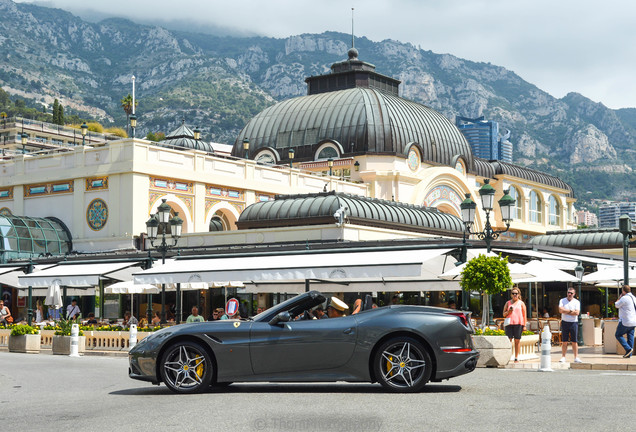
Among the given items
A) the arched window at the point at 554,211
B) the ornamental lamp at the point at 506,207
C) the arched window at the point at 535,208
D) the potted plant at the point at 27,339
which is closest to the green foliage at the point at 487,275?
the ornamental lamp at the point at 506,207

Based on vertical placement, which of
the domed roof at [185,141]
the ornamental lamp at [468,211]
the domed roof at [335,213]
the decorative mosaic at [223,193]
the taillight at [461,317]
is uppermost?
the domed roof at [185,141]

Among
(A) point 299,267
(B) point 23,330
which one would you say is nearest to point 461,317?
(A) point 299,267

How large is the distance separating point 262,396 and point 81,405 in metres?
2.32

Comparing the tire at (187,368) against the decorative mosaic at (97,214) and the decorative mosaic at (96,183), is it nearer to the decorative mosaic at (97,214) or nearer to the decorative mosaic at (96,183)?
the decorative mosaic at (97,214)

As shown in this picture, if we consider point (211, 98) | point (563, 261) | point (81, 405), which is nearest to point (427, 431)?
point (81, 405)

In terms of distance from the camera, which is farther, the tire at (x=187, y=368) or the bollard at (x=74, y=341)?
the bollard at (x=74, y=341)

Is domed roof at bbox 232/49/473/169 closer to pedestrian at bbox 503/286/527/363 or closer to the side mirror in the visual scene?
pedestrian at bbox 503/286/527/363

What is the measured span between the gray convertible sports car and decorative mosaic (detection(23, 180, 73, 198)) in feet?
126

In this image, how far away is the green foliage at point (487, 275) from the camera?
22.5 metres

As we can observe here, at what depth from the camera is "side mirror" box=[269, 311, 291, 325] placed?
42.6 ft

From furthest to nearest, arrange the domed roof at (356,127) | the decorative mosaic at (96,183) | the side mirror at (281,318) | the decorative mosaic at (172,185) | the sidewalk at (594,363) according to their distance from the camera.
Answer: the domed roof at (356,127)
the decorative mosaic at (96,183)
the decorative mosaic at (172,185)
the sidewalk at (594,363)
the side mirror at (281,318)

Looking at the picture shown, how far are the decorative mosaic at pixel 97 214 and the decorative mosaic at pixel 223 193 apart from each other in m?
5.39

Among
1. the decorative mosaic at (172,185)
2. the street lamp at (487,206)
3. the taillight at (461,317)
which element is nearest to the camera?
the taillight at (461,317)

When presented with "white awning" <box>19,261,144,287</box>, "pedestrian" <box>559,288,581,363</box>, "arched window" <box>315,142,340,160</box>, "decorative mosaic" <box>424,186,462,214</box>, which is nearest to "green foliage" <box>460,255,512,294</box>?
"pedestrian" <box>559,288,581,363</box>
